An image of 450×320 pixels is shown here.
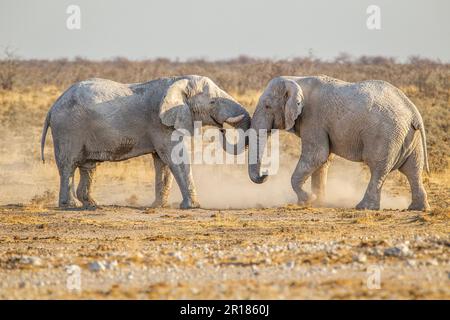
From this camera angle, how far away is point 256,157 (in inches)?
893

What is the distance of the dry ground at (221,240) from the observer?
12750mm

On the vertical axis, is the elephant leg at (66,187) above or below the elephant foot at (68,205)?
above

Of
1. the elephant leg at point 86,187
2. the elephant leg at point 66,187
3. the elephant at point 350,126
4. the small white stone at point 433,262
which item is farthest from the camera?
the elephant leg at point 86,187

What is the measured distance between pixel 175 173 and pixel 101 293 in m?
10.0

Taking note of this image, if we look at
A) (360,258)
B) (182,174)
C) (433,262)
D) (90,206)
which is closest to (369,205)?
(182,174)

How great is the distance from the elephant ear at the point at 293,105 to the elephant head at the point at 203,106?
0.89 meters

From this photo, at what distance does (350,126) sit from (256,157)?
195cm

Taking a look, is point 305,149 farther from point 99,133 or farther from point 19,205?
point 19,205

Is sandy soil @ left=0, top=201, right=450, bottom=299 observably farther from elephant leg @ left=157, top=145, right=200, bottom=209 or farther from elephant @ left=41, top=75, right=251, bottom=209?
elephant @ left=41, top=75, right=251, bottom=209

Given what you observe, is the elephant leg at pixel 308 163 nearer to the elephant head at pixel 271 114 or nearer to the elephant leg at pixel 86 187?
the elephant head at pixel 271 114

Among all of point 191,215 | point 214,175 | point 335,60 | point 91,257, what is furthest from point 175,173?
point 335,60

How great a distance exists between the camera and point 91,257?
15.2m

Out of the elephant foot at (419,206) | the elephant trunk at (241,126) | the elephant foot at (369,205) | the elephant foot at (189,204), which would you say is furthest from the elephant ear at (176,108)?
the elephant foot at (419,206)

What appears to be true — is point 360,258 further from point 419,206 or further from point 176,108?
point 176,108
